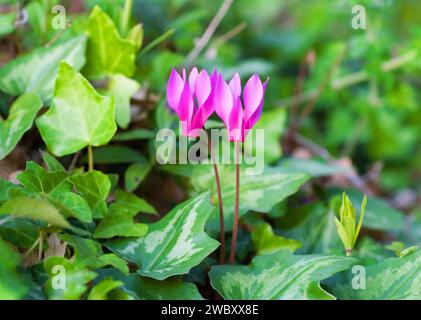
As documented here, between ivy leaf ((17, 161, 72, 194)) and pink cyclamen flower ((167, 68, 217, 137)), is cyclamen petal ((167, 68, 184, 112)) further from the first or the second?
ivy leaf ((17, 161, 72, 194))

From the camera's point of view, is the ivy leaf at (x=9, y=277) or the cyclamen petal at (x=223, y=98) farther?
the cyclamen petal at (x=223, y=98)

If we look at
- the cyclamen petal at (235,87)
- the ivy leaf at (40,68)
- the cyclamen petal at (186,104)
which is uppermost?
the ivy leaf at (40,68)

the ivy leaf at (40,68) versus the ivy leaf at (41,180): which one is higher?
the ivy leaf at (40,68)

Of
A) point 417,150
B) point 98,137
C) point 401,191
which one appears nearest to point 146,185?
point 98,137

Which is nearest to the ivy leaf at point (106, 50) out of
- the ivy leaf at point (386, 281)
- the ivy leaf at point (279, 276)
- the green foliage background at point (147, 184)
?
the green foliage background at point (147, 184)

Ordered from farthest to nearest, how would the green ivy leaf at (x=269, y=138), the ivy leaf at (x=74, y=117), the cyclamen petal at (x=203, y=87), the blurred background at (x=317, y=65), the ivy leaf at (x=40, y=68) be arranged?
the blurred background at (x=317, y=65), the green ivy leaf at (x=269, y=138), the ivy leaf at (x=40, y=68), the ivy leaf at (x=74, y=117), the cyclamen petal at (x=203, y=87)

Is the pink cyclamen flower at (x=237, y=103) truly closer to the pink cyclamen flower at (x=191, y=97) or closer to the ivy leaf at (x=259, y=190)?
the pink cyclamen flower at (x=191, y=97)

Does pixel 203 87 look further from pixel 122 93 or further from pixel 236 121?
pixel 122 93
